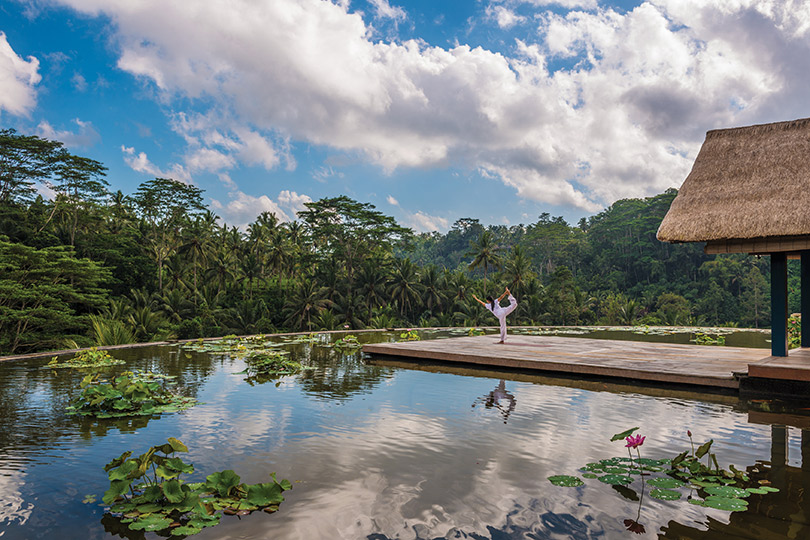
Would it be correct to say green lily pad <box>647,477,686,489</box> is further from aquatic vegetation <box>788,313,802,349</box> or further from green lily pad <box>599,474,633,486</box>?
aquatic vegetation <box>788,313,802,349</box>

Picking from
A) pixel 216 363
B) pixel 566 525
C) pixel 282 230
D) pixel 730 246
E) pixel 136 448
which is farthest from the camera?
pixel 282 230

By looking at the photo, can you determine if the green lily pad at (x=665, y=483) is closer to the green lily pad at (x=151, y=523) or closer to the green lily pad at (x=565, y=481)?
the green lily pad at (x=565, y=481)

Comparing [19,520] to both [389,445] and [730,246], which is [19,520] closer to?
[389,445]

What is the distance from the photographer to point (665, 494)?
3.02 metres

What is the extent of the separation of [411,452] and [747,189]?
226 inches

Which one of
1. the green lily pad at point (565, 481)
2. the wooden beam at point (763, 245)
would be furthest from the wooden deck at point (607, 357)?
the green lily pad at point (565, 481)

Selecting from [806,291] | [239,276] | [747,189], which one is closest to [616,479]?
[747,189]

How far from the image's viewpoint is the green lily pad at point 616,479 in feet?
10.6

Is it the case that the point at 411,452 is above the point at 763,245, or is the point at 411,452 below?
below

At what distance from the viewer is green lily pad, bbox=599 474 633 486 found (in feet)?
10.6

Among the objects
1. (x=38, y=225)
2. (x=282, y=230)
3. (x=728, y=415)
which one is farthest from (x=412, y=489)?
(x=282, y=230)

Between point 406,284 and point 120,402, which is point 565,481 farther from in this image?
point 406,284

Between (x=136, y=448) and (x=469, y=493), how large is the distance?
8.43ft

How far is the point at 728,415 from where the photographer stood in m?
5.07
